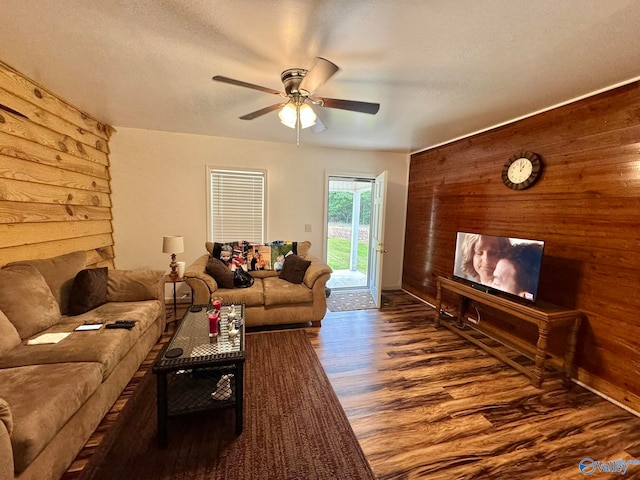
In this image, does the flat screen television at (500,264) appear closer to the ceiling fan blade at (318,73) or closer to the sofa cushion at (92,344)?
the ceiling fan blade at (318,73)

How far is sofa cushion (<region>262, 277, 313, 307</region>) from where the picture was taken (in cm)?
321

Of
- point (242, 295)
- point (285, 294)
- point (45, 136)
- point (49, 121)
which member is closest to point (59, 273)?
point (45, 136)

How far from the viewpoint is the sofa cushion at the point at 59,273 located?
2285 mm

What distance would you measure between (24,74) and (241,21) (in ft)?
7.05

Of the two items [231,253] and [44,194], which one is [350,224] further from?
[44,194]

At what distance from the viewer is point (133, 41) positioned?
5.91 ft

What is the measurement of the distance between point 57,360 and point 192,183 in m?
2.89

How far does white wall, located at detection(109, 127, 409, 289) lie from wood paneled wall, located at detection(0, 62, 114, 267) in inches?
12.5

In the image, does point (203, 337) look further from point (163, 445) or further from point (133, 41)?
point (133, 41)

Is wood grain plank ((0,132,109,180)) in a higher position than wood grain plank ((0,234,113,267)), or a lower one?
higher

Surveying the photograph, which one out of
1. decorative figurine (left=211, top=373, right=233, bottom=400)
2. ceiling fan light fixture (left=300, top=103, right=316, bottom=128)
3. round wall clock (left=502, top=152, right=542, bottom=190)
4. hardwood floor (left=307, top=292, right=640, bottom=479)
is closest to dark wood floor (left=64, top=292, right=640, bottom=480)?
hardwood floor (left=307, top=292, right=640, bottom=479)

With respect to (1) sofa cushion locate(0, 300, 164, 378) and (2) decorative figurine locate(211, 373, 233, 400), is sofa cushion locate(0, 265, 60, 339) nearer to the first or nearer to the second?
(1) sofa cushion locate(0, 300, 164, 378)

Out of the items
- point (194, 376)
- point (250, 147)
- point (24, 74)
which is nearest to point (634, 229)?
point (194, 376)

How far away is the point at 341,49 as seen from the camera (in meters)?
1.83
